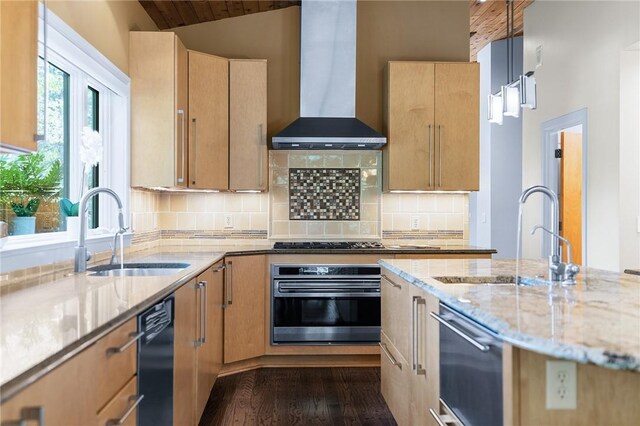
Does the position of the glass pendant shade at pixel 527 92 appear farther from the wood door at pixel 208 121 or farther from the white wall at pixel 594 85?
the wood door at pixel 208 121

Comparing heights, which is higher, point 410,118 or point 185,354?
point 410,118

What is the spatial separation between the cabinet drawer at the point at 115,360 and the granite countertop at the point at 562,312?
3.29ft

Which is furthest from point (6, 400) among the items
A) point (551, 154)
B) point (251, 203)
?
point (551, 154)

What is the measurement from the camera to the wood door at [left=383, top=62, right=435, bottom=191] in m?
3.92

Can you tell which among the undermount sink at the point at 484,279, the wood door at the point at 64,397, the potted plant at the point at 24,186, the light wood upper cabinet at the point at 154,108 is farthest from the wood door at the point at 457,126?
the wood door at the point at 64,397

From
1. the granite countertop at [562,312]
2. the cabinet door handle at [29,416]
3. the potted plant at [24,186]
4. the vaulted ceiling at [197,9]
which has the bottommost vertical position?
the cabinet door handle at [29,416]

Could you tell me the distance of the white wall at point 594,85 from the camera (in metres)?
3.71

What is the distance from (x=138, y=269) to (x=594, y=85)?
3.76m

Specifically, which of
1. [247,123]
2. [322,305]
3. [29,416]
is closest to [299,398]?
[322,305]

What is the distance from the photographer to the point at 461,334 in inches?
61.6

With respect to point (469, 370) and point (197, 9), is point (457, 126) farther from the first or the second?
point (469, 370)

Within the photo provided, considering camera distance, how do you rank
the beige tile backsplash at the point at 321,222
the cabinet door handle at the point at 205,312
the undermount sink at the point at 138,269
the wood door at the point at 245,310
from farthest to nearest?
the beige tile backsplash at the point at 321,222, the wood door at the point at 245,310, the cabinet door handle at the point at 205,312, the undermount sink at the point at 138,269

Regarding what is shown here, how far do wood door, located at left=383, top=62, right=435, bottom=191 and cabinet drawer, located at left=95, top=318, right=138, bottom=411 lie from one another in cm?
276

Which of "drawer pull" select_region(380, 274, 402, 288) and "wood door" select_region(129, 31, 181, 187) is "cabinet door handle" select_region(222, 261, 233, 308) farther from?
"drawer pull" select_region(380, 274, 402, 288)
